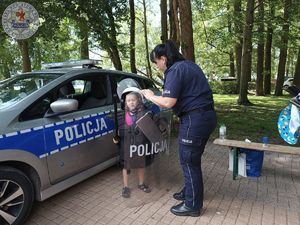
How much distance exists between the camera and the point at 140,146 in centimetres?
392

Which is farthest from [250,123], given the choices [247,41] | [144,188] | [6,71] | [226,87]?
[6,71]

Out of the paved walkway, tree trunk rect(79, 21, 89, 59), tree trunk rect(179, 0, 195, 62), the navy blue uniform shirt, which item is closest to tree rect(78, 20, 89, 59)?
tree trunk rect(79, 21, 89, 59)

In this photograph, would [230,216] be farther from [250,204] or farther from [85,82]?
[85,82]

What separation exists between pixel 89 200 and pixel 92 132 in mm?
908

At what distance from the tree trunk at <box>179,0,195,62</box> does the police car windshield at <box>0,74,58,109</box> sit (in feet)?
14.5

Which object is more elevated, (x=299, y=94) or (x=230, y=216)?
(x=299, y=94)

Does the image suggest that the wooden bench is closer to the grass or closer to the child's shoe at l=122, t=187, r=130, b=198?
the child's shoe at l=122, t=187, r=130, b=198

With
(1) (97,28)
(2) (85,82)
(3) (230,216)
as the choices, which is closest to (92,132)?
(2) (85,82)

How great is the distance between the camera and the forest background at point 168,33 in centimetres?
882

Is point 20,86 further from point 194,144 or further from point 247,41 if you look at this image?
point 247,41

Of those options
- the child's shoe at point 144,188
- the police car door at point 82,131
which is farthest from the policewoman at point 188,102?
the police car door at point 82,131

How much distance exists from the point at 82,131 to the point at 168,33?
32.9 feet

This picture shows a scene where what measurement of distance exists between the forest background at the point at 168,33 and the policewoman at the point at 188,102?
452cm

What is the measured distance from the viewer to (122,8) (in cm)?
1060
